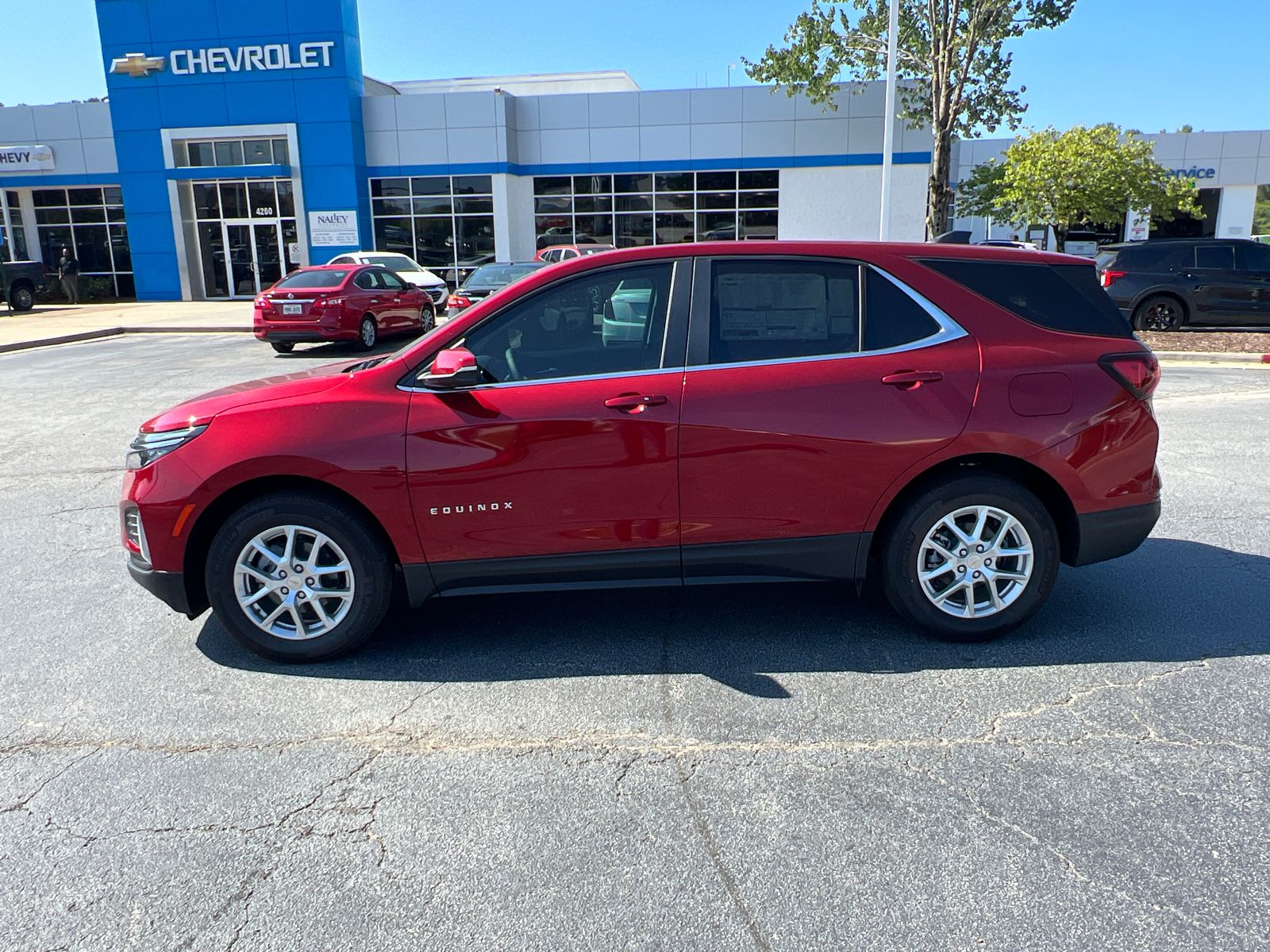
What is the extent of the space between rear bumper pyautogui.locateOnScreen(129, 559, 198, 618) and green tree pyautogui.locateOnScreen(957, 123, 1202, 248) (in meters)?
22.2

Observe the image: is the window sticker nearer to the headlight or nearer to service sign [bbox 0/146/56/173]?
the headlight

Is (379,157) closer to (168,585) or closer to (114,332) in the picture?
(114,332)

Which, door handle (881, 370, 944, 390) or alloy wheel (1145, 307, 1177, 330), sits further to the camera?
alloy wheel (1145, 307, 1177, 330)

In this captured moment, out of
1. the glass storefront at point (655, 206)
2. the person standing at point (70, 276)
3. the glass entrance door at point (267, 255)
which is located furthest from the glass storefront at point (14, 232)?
the glass storefront at point (655, 206)

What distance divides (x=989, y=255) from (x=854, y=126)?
27957mm

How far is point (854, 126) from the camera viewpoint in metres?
29.8

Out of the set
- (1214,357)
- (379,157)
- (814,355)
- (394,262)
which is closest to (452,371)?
(814,355)

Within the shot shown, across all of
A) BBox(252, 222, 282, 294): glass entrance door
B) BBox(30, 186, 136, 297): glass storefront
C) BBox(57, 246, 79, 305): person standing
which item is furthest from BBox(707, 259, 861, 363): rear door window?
BBox(30, 186, 136, 297): glass storefront

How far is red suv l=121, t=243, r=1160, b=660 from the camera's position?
402 cm

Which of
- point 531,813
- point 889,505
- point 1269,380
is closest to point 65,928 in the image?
point 531,813

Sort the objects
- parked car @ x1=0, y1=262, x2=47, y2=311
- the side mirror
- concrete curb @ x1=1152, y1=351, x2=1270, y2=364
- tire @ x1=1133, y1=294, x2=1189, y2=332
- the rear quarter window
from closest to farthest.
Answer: the side mirror
the rear quarter window
concrete curb @ x1=1152, y1=351, x2=1270, y2=364
tire @ x1=1133, y1=294, x2=1189, y2=332
parked car @ x1=0, y1=262, x2=47, y2=311

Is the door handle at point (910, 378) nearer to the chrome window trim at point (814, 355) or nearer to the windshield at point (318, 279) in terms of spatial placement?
the chrome window trim at point (814, 355)

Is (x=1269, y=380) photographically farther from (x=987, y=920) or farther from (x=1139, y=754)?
(x=987, y=920)

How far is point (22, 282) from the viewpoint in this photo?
27.9 m
